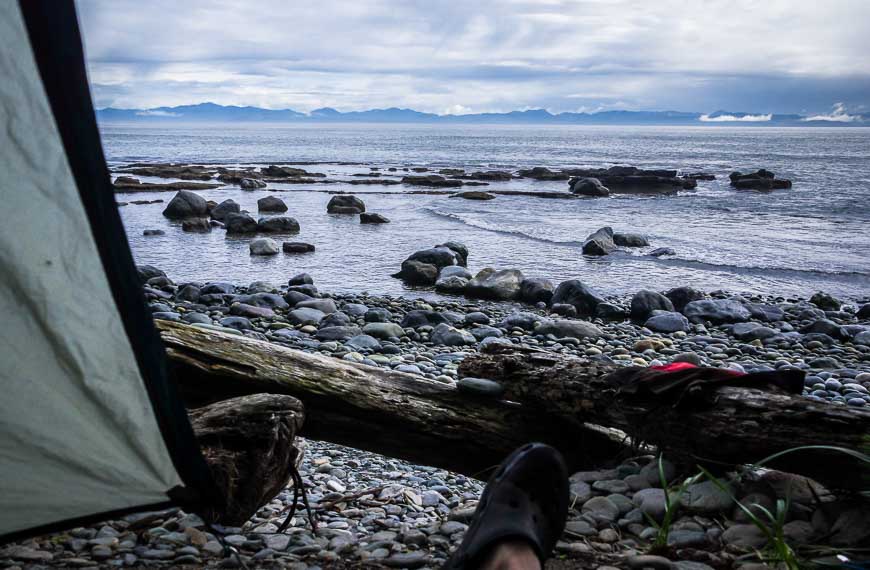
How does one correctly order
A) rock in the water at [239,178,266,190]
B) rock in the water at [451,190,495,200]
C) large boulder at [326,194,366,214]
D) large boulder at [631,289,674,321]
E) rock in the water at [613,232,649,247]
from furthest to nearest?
rock in the water at [239,178,266,190]
rock in the water at [451,190,495,200]
large boulder at [326,194,366,214]
rock in the water at [613,232,649,247]
large boulder at [631,289,674,321]

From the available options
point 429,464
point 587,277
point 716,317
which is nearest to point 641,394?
point 429,464

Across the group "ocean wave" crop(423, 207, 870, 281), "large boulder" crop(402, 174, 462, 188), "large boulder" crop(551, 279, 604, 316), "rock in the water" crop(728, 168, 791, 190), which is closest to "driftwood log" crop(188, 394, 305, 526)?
"large boulder" crop(551, 279, 604, 316)

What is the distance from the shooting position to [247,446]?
3.21m

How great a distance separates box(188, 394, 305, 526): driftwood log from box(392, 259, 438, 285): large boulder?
9.15 meters

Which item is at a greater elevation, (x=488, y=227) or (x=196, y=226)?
(x=196, y=226)

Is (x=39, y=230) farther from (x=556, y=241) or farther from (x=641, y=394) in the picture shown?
(x=556, y=241)

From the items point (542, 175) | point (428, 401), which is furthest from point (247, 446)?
point (542, 175)

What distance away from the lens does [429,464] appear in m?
4.05

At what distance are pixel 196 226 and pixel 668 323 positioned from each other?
14.1 m

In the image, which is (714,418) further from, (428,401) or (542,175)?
(542,175)

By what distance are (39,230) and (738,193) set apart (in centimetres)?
3548

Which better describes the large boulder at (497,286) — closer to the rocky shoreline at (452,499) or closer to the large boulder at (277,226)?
the rocky shoreline at (452,499)

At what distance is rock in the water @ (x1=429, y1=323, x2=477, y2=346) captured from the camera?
26.9ft

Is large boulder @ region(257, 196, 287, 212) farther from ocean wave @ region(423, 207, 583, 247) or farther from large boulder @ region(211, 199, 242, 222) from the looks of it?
ocean wave @ region(423, 207, 583, 247)
